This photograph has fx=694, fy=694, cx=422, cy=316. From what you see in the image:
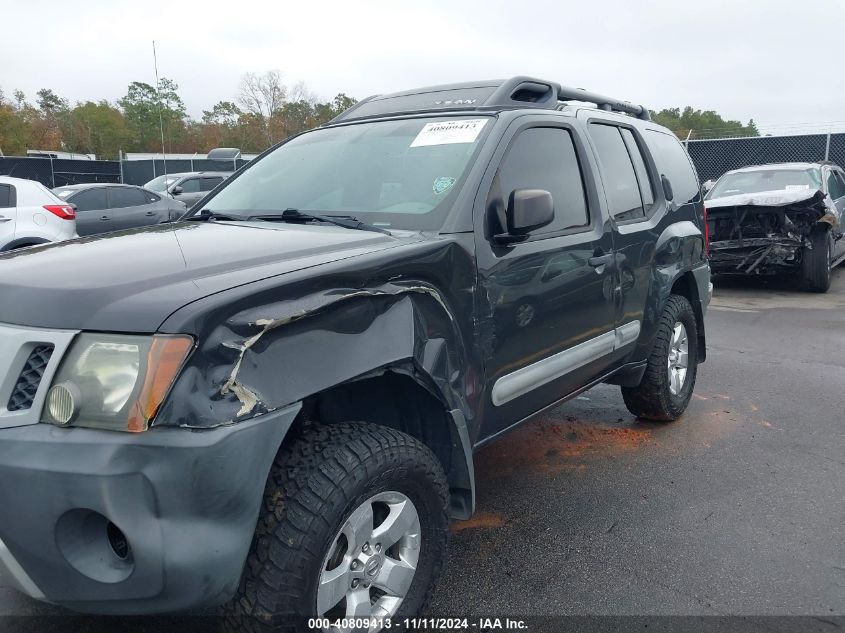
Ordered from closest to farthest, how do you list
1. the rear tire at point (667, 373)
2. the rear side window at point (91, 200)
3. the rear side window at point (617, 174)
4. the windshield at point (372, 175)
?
the windshield at point (372, 175)
the rear side window at point (617, 174)
the rear tire at point (667, 373)
the rear side window at point (91, 200)

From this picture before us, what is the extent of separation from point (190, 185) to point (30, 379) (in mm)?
16241

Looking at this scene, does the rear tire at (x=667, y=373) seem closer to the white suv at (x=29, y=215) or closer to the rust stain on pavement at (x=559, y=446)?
the rust stain on pavement at (x=559, y=446)

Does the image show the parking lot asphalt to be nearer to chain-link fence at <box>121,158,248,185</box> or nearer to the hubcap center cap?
the hubcap center cap

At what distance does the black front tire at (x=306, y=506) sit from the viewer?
5.96ft

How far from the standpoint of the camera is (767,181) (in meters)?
10.5

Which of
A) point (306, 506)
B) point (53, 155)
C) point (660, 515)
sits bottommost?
point (660, 515)

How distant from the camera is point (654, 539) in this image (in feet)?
10.1

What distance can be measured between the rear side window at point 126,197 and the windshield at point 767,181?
9686 millimetres

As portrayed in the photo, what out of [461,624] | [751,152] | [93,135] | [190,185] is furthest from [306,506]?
[93,135]

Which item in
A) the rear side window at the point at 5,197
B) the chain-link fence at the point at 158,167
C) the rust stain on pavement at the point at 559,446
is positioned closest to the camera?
the rust stain on pavement at the point at 559,446

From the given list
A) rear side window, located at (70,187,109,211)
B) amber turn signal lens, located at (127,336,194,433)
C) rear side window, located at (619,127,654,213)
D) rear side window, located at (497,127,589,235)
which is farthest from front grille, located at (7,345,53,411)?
rear side window, located at (70,187,109,211)

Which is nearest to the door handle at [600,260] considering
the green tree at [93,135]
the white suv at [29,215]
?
the white suv at [29,215]

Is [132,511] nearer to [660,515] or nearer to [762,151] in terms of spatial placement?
[660,515]

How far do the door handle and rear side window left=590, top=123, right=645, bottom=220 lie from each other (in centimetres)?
28
